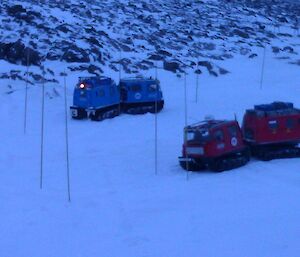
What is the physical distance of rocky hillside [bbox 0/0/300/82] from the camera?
30.4 meters

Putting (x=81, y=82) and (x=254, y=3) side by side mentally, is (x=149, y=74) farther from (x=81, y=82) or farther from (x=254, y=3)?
(x=254, y=3)

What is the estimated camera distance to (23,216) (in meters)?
12.3

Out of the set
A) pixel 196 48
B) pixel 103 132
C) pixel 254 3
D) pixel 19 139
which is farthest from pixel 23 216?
pixel 254 3

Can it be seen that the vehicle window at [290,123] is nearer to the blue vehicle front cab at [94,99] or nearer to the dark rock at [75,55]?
the blue vehicle front cab at [94,99]

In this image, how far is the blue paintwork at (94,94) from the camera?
2266cm

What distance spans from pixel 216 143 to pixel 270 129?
210 centimetres

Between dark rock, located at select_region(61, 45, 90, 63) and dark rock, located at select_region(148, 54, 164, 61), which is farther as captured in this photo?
dark rock, located at select_region(148, 54, 164, 61)

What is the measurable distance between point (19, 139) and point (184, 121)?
20.7 feet

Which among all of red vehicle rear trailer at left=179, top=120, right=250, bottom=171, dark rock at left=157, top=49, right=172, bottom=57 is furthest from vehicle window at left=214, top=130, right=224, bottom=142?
dark rock at left=157, top=49, right=172, bottom=57

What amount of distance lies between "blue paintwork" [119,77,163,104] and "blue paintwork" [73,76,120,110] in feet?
3.00

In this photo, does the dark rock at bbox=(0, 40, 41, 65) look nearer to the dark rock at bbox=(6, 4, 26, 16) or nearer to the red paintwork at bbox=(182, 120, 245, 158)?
the dark rock at bbox=(6, 4, 26, 16)

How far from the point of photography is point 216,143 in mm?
15945

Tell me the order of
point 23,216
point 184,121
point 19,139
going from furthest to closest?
point 184,121, point 19,139, point 23,216

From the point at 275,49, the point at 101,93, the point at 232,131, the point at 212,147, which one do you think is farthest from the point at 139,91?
the point at 275,49
